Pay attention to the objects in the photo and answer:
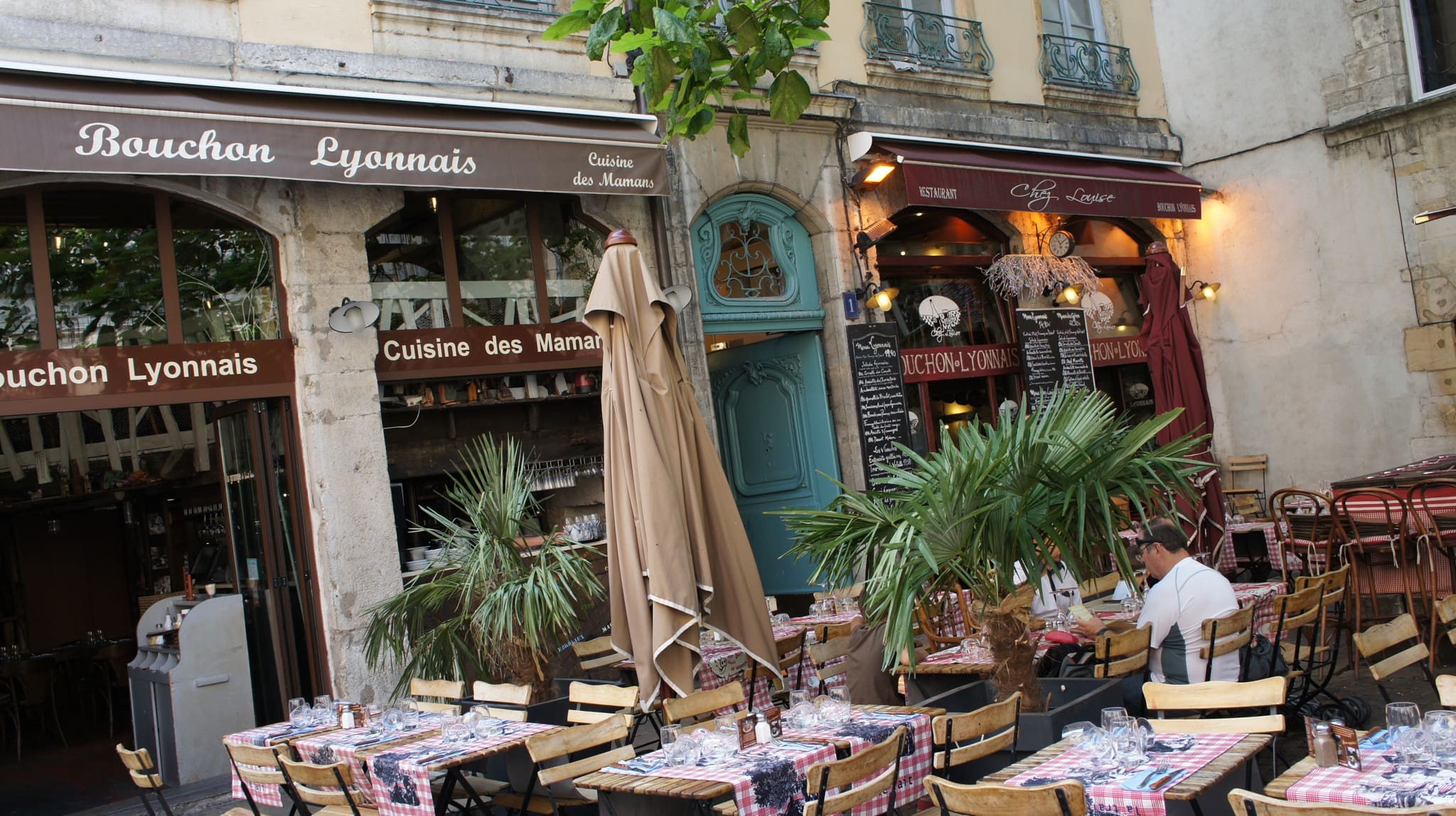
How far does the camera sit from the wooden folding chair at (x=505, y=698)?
580 cm

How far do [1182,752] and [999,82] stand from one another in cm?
947

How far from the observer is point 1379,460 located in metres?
12.1

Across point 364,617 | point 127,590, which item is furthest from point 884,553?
point 127,590

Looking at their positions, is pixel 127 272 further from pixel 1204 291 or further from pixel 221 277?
pixel 1204 291

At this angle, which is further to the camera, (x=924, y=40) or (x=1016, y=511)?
(x=924, y=40)

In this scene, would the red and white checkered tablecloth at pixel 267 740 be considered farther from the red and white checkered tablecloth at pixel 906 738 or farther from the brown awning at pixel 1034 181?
the brown awning at pixel 1034 181

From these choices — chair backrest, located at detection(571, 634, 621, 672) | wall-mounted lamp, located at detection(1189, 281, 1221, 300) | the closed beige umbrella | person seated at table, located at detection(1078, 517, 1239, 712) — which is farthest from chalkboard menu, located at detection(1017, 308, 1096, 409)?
the closed beige umbrella

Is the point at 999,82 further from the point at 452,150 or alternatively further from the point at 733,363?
the point at 452,150

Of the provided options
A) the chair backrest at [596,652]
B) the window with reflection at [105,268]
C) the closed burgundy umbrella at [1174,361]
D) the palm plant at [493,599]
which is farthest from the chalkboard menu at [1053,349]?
the window with reflection at [105,268]

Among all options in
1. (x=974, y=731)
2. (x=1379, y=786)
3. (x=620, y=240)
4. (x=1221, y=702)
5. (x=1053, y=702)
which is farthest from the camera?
(x=620, y=240)

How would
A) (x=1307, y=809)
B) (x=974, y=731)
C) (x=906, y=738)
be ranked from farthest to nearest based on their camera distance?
(x=906, y=738), (x=974, y=731), (x=1307, y=809)

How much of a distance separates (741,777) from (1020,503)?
5.12 ft

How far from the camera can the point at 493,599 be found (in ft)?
21.1

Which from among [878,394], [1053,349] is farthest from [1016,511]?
[1053,349]
